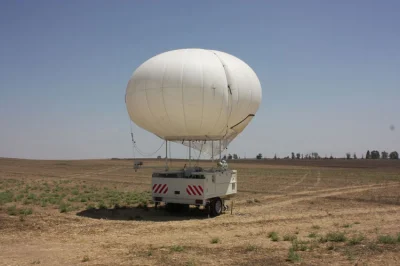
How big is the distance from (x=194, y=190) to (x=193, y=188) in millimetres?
87

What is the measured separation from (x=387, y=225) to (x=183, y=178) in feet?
24.6

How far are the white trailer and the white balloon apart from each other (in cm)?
162

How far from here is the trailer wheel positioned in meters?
17.2

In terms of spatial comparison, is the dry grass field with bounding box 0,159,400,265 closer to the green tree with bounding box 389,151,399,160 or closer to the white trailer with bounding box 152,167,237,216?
the white trailer with bounding box 152,167,237,216

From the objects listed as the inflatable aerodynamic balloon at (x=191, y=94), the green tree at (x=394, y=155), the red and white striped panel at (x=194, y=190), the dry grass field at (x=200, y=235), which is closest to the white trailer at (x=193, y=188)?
the red and white striped panel at (x=194, y=190)

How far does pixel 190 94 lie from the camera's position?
16.1 meters

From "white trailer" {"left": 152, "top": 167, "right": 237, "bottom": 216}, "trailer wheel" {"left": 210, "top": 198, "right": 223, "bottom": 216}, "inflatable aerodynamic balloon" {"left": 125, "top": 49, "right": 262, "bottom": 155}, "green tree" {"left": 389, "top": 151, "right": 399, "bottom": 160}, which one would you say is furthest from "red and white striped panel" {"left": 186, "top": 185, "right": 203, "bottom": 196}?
"green tree" {"left": 389, "top": 151, "right": 399, "bottom": 160}

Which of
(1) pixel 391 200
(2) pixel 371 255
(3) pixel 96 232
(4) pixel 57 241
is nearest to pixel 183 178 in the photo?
(3) pixel 96 232

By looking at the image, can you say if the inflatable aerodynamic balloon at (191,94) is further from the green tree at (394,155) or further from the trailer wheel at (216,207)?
the green tree at (394,155)

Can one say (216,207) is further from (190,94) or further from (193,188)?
(190,94)

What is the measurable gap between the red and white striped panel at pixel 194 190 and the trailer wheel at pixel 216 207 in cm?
100

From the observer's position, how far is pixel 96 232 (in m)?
12.9

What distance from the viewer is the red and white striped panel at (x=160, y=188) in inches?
675

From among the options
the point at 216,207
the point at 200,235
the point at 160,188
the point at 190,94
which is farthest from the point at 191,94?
the point at 200,235
